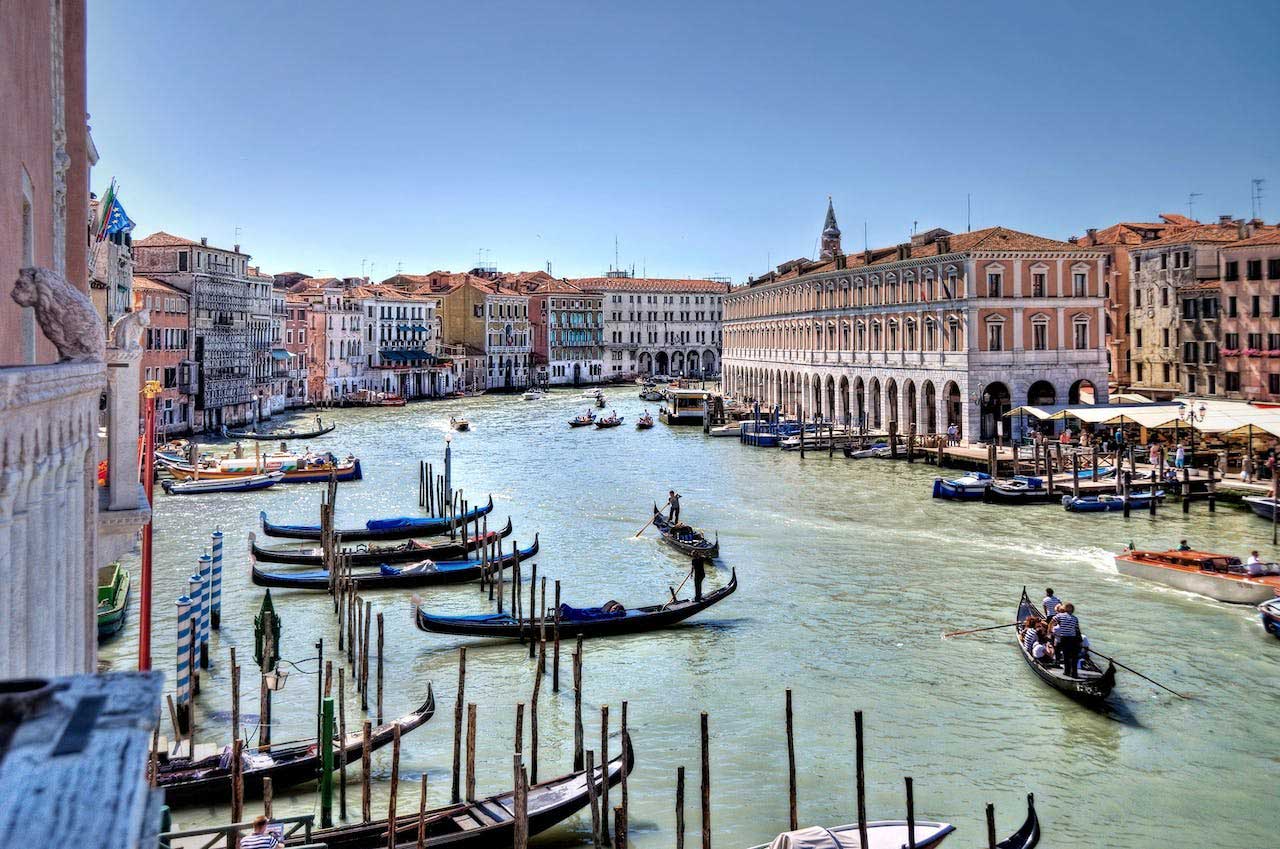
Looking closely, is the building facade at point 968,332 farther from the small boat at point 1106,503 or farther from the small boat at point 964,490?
the small boat at point 1106,503

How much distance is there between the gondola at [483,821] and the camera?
7.05 m

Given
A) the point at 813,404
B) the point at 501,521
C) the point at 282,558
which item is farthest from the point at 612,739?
the point at 813,404

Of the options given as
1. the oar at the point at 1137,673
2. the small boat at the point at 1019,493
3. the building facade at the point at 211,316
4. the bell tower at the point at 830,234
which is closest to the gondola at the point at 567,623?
the oar at the point at 1137,673

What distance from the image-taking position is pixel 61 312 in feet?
14.1

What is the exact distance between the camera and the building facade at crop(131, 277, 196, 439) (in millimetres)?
36625

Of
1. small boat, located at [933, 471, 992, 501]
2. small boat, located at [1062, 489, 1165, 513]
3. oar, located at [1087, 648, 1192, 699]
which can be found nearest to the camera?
oar, located at [1087, 648, 1192, 699]

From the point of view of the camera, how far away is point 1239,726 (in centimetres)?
977

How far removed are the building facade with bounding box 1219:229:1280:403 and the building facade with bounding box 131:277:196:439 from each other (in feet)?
111

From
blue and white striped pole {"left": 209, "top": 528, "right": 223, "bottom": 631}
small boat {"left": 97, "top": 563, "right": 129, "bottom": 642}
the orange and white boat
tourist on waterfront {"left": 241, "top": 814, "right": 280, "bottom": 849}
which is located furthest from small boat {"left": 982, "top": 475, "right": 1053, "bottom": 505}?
tourist on waterfront {"left": 241, "top": 814, "right": 280, "bottom": 849}

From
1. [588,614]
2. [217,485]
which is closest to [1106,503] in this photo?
[588,614]

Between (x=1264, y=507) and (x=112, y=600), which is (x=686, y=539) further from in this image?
(x=1264, y=507)

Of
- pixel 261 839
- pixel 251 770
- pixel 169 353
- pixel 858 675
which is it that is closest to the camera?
pixel 261 839

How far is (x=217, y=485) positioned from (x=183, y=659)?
17.4 metres

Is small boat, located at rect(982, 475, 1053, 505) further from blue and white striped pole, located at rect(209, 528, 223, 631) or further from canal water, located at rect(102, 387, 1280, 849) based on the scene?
blue and white striped pole, located at rect(209, 528, 223, 631)
